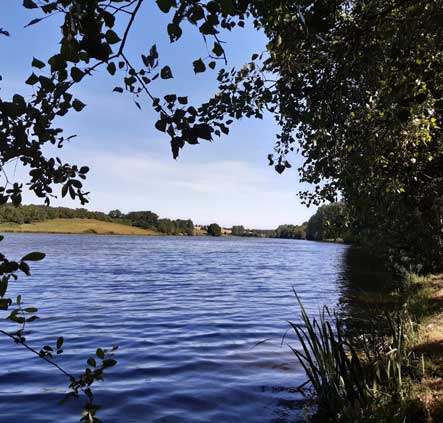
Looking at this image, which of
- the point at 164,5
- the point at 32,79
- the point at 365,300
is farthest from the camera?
the point at 365,300

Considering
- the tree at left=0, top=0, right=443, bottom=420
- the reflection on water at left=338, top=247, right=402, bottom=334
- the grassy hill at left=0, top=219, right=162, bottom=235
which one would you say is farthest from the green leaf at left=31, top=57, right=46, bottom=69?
the grassy hill at left=0, top=219, right=162, bottom=235

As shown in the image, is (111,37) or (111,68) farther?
(111,68)

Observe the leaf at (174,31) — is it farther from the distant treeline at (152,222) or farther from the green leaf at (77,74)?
the distant treeline at (152,222)

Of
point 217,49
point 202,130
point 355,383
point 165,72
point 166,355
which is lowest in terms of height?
point 166,355

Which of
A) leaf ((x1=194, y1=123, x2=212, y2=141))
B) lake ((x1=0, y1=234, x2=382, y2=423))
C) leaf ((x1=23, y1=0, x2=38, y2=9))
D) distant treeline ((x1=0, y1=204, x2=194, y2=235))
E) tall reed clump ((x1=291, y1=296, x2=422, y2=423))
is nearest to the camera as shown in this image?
leaf ((x1=23, y1=0, x2=38, y2=9))

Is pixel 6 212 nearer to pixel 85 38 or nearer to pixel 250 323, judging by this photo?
pixel 85 38

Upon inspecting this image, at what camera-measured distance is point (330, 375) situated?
21.4 feet

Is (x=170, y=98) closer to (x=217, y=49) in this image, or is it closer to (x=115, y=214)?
(x=217, y=49)

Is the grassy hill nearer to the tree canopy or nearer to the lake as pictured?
the lake

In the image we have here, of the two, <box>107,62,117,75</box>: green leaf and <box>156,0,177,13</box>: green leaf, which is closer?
<box>156,0,177,13</box>: green leaf

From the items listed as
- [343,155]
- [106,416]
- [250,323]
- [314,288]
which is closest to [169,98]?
[343,155]

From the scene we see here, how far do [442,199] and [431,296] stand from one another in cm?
516

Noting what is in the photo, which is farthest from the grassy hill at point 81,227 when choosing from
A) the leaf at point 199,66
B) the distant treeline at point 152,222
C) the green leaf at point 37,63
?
the leaf at point 199,66

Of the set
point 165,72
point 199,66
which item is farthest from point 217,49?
point 165,72
